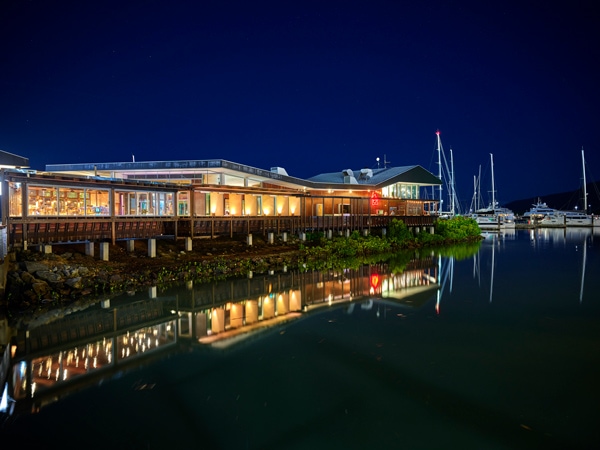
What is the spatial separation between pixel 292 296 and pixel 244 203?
572 inches

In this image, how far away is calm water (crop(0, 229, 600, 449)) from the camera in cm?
614

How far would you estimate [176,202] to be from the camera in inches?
934

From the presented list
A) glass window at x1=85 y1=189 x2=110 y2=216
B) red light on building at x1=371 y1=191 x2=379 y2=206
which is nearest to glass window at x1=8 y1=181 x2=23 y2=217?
glass window at x1=85 y1=189 x2=110 y2=216

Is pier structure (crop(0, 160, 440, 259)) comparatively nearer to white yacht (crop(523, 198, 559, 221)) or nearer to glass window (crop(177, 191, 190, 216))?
glass window (crop(177, 191, 190, 216))

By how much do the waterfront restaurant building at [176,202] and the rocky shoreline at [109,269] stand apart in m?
1.06

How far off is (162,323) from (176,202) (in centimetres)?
1250

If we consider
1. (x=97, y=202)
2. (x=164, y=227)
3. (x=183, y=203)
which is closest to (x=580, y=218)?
(x=183, y=203)

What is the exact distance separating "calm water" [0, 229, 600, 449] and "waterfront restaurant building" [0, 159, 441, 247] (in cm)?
1141

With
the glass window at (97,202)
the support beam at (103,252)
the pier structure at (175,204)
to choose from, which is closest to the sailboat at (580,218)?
the pier structure at (175,204)

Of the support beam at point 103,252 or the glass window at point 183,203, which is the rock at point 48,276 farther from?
the glass window at point 183,203

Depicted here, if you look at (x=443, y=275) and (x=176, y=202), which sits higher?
(x=176, y=202)

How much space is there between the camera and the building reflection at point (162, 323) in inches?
337

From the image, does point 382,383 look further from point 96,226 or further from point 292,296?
point 96,226

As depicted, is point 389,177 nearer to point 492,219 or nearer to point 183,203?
point 183,203
